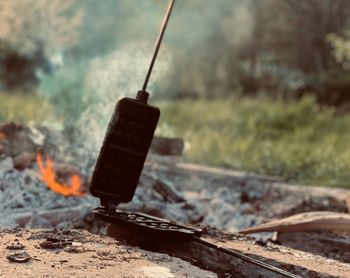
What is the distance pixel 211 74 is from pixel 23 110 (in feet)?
33.9

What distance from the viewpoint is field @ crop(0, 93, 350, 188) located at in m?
9.11

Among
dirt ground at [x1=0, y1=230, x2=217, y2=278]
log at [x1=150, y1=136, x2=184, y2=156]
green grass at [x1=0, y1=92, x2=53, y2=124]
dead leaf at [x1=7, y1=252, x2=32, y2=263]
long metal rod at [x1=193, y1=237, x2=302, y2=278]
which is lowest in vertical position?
dead leaf at [x1=7, y1=252, x2=32, y2=263]

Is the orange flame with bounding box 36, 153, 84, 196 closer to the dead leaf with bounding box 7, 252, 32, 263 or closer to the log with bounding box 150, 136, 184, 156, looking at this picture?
the log with bounding box 150, 136, 184, 156

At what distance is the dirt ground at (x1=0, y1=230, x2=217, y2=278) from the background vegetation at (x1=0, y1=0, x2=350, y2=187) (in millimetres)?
2798

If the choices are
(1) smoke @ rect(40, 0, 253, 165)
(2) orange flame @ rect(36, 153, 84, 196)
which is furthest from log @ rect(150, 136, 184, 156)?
(1) smoke @ rect(40, 0, 253, 165)

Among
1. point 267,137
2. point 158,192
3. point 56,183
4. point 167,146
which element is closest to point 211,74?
point 267,137

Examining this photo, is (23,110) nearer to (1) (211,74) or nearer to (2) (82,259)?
(2) (82,259)

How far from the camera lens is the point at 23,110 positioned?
11852mm

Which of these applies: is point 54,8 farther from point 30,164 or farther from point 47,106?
point 30,164

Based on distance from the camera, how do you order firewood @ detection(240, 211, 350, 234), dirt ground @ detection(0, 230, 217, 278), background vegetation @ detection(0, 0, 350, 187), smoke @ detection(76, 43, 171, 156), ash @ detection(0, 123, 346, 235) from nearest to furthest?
dirt ground @ detection(0, 230, 217, 278) < firewood @ detection(240, 211, 350, 234) < ash @ detection(0, 123, 346, 235) < smoke @ detection(76, 43, 171, 156) < background vegetation @ detection(0, 0, 350, 187)

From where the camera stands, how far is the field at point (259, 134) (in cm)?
911

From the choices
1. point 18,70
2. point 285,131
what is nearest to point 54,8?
point 18,70

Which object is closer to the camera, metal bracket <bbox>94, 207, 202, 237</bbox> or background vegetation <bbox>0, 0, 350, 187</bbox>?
metal bracket <bbox>94, 207, 202, 237</bbox>

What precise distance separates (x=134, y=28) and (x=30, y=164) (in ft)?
56.1
